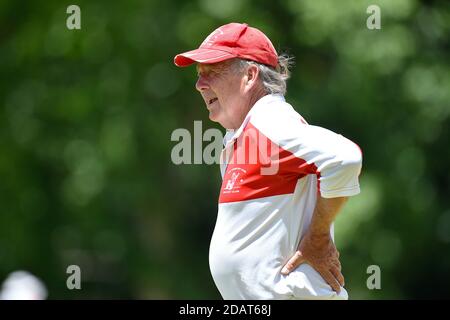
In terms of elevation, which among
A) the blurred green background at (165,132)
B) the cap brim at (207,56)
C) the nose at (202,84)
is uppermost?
the cap brim at (207,56)

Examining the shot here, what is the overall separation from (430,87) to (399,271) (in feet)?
9.24

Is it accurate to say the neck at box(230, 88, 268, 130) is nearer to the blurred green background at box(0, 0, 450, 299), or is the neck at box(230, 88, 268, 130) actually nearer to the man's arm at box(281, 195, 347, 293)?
the man's arm at box(281, 195, 347, 293)

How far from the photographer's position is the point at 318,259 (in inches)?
166

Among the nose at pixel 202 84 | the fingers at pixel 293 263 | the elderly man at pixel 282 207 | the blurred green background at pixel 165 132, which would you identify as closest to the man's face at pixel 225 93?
the nose at pixel 202 84

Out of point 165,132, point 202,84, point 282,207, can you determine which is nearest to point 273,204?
point 282,207

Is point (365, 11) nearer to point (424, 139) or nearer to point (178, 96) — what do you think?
point (424, 139)

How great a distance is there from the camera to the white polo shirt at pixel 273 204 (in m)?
4.12

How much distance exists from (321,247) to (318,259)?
0.18 ft

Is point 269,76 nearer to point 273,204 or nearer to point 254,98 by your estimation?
point 254,98

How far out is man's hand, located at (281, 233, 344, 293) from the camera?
4.20 meters

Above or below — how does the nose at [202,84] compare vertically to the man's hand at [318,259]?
above

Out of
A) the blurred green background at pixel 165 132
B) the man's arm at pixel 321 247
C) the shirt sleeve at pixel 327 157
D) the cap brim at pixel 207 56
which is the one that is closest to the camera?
the shirt sleeve at pixel 327 157

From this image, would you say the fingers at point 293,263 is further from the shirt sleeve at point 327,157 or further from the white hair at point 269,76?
the white hair at point 269,76

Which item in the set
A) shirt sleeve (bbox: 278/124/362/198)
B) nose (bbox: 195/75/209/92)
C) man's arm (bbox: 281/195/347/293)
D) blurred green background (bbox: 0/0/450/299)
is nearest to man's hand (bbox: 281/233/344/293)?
man's arm (bbox: 281/195/347/293)
